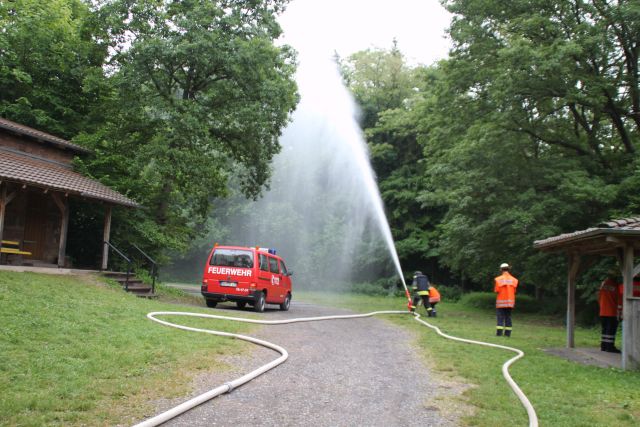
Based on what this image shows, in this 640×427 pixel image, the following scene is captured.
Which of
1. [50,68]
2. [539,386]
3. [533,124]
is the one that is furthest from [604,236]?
[50,68]

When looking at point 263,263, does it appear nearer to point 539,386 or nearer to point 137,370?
point 137,370

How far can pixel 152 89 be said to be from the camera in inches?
903

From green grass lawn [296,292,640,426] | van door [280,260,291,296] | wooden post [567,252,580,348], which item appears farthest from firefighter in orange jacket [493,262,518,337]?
van door [280,260,291,296]

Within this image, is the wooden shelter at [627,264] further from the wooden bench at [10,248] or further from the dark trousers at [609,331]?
the wooden bench at [10,248]

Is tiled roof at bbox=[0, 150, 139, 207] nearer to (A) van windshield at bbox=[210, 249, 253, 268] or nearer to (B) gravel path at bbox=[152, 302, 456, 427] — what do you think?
(A) van windshield at bbox=[210, 249, 253, 268]

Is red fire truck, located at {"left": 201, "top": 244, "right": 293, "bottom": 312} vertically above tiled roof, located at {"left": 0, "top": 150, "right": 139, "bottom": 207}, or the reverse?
tiled roof, located at {"left": 0, "top": 150, "right": 139, "bottom": 207}

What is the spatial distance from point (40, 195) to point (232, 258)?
871 centimetres

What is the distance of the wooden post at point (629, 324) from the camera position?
9.98 meters

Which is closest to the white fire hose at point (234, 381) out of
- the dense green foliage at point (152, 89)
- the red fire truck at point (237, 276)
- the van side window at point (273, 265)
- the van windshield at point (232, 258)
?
the red fire truck at point (237, 276)

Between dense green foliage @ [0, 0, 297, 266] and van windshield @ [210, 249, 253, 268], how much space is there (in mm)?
5799

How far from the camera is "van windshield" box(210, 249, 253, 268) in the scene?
16812mm

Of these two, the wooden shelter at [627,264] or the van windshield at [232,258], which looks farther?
the van windshield at [232,258]

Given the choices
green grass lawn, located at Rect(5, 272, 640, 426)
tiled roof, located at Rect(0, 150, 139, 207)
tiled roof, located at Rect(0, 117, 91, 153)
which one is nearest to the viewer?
green grass lawn, located at Rect(5, 272, 640, 426)

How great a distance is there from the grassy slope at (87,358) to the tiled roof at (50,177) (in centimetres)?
499
